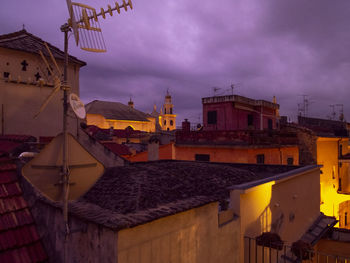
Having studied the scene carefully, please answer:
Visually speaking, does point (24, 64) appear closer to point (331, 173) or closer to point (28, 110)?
point (28, 110)

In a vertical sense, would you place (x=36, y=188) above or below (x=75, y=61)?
below

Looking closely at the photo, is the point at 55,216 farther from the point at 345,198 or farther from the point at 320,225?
the point at 345,198

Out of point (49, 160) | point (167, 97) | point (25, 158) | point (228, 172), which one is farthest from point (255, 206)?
point (167, 97)

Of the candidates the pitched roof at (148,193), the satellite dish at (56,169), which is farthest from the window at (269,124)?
the satellite dish at (56,169)

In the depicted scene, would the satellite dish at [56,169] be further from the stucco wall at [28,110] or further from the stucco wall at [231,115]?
the stucco wall at [231,115]

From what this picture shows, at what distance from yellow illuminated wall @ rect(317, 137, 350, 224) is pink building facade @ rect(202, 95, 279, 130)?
7146mm

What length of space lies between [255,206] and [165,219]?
4.00 m

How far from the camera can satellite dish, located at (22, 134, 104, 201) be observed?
471 cm

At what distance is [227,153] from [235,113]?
398 inches

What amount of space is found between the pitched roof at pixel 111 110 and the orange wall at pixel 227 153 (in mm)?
35310

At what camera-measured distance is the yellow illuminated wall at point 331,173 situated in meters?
24.7

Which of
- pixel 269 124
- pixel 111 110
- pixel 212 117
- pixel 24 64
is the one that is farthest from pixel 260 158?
pixel 111 110

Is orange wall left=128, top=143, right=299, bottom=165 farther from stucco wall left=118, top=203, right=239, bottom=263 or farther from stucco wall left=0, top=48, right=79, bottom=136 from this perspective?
stucco wall left=118, top=203, right=239, bottom=263

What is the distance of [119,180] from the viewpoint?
778 centimetres
